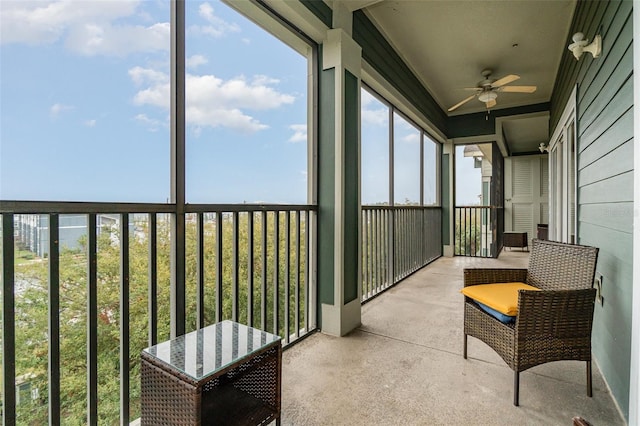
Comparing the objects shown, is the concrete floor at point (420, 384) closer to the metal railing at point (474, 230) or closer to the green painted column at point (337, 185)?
the green painted column at point (337, 185)

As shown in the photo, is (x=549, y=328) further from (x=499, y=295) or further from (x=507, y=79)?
(x=507, y=79)

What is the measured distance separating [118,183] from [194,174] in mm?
393

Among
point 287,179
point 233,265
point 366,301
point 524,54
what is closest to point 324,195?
point 287,179

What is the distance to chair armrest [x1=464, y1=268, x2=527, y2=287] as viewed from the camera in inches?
86.4

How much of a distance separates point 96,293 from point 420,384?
1721 millimetres

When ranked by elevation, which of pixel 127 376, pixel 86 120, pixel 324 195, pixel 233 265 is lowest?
pixel 127 376

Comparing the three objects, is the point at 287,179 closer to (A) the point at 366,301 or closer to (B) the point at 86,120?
(B) the point at 86,120

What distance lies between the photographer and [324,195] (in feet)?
8.48

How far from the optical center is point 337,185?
8.22 ft

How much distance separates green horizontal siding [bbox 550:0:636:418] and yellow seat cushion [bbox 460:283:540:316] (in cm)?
46

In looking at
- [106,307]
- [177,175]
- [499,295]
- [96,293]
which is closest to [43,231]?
[96,293]

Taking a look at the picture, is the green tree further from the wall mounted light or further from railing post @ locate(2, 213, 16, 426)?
the wall mounted light

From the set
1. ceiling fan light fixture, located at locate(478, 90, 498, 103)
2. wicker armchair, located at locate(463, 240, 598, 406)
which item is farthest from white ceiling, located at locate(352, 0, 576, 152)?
wicker armchair, located at locate(463, 240, 598, 406)

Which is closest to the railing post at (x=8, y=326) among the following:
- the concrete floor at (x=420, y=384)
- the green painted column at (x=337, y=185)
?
the concrete floor at (x=420, y=384)
